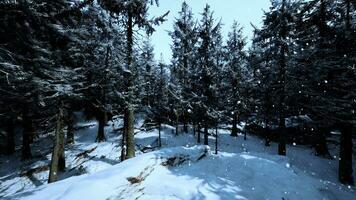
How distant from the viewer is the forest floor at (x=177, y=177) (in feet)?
30.7

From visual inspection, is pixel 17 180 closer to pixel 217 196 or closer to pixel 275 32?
pixel 217 196

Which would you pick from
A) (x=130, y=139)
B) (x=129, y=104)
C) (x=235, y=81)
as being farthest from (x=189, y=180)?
(x=235, y=81)

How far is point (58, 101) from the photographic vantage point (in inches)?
642

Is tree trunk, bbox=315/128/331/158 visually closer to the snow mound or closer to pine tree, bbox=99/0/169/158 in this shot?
the snow mound

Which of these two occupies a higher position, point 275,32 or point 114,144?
point 275,32

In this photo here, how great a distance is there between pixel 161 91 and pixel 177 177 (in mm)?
27283

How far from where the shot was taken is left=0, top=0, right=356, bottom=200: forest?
1008cm

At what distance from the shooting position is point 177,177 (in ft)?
38.5

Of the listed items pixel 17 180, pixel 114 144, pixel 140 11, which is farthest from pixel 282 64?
pixel 17 180

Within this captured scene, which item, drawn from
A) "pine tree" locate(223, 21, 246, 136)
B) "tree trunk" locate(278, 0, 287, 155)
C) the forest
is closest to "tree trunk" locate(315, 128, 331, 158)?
the forest

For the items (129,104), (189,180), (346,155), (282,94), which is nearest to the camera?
(189,180)

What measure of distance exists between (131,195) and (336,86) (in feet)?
49.6

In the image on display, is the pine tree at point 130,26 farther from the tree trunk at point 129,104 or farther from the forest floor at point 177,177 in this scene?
the forest floor at point 177,177

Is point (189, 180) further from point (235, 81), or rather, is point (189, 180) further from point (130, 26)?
point (235, 81)
